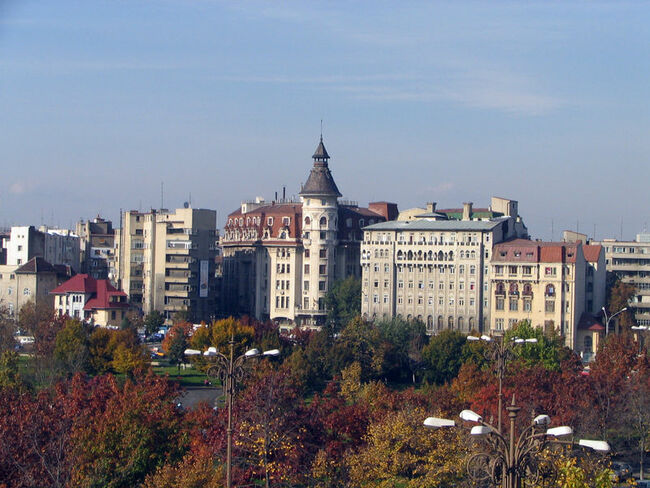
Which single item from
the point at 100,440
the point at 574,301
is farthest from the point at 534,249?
the point at 100,440

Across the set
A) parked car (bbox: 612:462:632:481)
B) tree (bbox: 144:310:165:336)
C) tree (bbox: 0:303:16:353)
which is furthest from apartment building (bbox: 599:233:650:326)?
parked car (bbox: 612:462:632:481)

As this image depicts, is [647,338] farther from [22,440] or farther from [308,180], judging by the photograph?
[22,440]

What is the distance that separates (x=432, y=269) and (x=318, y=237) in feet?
43.4

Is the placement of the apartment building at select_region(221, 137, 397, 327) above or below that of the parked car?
above

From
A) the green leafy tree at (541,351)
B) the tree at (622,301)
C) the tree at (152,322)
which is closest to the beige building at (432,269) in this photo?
the tree at (622,301)

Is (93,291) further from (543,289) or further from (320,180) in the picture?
(543,289)

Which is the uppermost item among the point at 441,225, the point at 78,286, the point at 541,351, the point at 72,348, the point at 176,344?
the point at 441,225

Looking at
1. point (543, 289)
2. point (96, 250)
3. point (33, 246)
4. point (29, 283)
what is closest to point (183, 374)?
point (543, 289)

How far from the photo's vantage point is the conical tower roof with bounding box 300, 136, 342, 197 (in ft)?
401

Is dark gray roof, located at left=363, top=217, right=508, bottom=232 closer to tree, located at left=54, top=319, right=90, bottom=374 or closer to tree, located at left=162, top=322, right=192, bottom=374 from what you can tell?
tree, located at left=162, top=322, right=192, bottom=374

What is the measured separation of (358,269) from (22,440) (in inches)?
3348

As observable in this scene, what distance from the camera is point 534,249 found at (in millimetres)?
109375

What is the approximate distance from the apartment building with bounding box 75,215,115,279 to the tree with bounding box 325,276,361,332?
136 ft

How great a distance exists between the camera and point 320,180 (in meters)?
123
